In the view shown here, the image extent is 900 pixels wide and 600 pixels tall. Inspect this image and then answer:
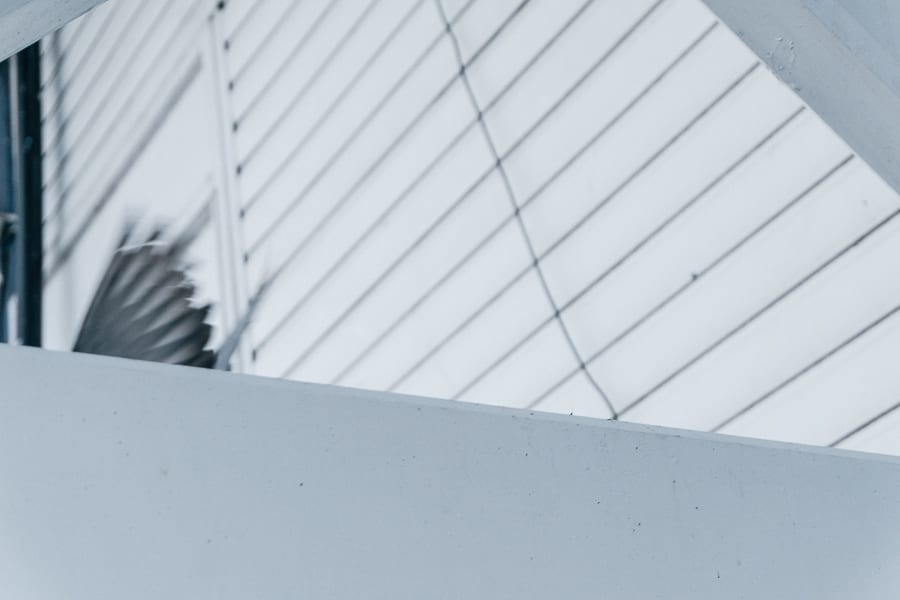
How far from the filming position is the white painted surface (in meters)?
Answer: 1.13

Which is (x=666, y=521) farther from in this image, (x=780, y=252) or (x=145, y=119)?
(x=145, y=119)

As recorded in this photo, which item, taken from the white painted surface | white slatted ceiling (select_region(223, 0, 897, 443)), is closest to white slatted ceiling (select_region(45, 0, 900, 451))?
white slatted ceiling (select_region(223, 0, 897, 443))

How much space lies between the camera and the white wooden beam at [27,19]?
150 centimetres

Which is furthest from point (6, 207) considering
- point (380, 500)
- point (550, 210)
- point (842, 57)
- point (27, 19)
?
point (380, 500)

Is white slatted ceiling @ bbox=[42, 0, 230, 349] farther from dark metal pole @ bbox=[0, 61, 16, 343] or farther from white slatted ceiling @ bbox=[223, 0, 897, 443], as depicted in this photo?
white slatted ceiling @ bbox=[223, 0, 897, 443]

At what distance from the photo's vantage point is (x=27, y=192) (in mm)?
6070

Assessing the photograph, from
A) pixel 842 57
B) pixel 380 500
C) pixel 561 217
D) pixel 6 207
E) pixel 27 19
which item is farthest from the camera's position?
pixel 6 207

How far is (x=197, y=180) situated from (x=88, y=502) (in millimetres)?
3861

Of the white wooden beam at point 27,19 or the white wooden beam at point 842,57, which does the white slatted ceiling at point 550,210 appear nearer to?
the white wooden beam at point 842,57

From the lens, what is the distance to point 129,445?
1.16m

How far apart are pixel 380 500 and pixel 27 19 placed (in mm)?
786

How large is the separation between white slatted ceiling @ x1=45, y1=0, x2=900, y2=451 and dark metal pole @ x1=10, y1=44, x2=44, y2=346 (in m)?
1.84

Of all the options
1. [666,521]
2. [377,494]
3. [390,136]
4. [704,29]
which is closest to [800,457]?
[666,521]

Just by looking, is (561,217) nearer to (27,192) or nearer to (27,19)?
(27,19)
